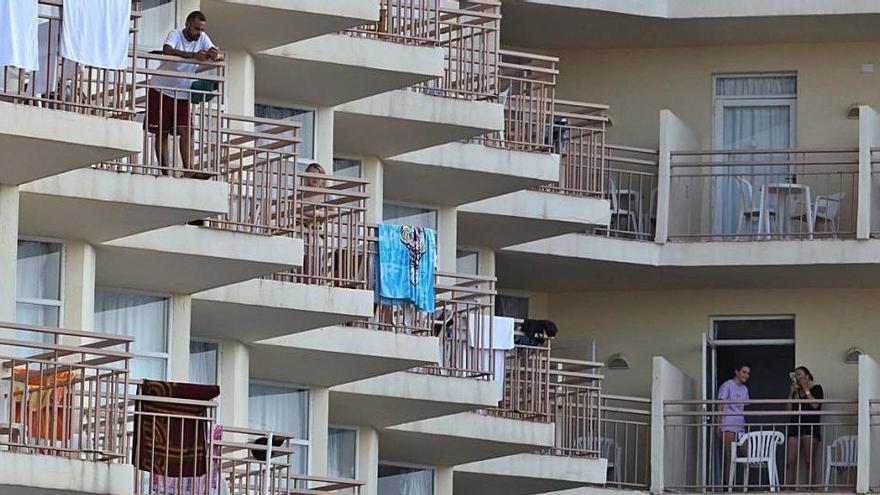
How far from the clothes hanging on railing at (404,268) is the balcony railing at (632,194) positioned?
26.7 ft

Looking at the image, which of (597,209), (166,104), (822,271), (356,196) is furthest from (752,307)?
(166,104)

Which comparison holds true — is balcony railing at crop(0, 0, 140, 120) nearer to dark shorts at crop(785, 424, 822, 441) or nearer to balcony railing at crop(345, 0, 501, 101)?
balcony railing at crop(345, 0, 501, 101)

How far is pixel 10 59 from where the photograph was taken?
3425 centimetres

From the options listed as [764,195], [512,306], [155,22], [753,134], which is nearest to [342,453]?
[155,22]

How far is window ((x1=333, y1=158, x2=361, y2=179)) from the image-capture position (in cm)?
4456

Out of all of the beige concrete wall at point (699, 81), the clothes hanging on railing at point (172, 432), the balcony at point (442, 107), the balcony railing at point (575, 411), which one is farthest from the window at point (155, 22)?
the beige concrete wall at point (699, 81)

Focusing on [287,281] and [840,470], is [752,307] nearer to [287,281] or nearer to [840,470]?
[840,470]

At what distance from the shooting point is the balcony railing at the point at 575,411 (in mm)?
46156

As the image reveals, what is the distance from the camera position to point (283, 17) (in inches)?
1598

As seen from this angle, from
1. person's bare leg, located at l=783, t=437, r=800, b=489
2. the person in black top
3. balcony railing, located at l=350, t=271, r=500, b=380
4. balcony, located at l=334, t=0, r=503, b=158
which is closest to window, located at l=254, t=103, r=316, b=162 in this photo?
balcony, located at l=334, t=0, r=503, b=158

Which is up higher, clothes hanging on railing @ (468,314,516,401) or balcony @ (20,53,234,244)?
balcony @ (20,53,234,244)

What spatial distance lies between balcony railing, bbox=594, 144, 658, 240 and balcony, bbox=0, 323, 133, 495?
1623cm

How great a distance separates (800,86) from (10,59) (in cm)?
1964

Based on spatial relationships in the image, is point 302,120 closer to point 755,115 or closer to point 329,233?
point 329,233
